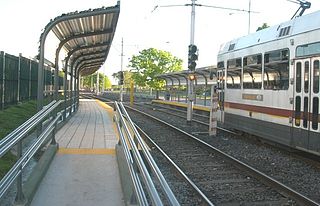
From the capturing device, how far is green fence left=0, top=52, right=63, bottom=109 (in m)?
13.3

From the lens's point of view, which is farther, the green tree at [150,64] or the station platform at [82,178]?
the green tree at [150,64]

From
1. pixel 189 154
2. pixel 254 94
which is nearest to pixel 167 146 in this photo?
pixel 189 154

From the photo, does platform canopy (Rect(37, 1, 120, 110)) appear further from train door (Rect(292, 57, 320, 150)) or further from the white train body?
train door (Rect(292, 57, 320, 150))

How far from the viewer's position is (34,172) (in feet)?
22.6

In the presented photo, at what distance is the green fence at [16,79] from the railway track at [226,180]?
4920 millimetres

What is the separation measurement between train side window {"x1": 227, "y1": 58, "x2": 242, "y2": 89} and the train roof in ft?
1.48

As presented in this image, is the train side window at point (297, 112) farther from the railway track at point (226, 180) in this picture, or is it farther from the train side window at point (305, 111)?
the railway track at point (226, 180)

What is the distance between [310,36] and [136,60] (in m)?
77.0

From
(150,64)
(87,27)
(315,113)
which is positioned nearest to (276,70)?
(315,113)

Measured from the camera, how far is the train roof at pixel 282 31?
988cm

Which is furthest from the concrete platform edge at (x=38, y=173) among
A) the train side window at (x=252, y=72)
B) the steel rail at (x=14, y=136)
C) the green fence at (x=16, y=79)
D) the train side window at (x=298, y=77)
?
the train side window at (x=252, y=72)

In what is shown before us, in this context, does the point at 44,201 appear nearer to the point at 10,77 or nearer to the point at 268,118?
the point at 268,118

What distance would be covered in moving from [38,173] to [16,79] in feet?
31.8

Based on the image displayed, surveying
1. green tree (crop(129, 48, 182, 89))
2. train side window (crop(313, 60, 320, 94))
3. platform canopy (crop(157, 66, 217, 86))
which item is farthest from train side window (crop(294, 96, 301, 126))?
green tree (crop(129, 48, 182, 89))
